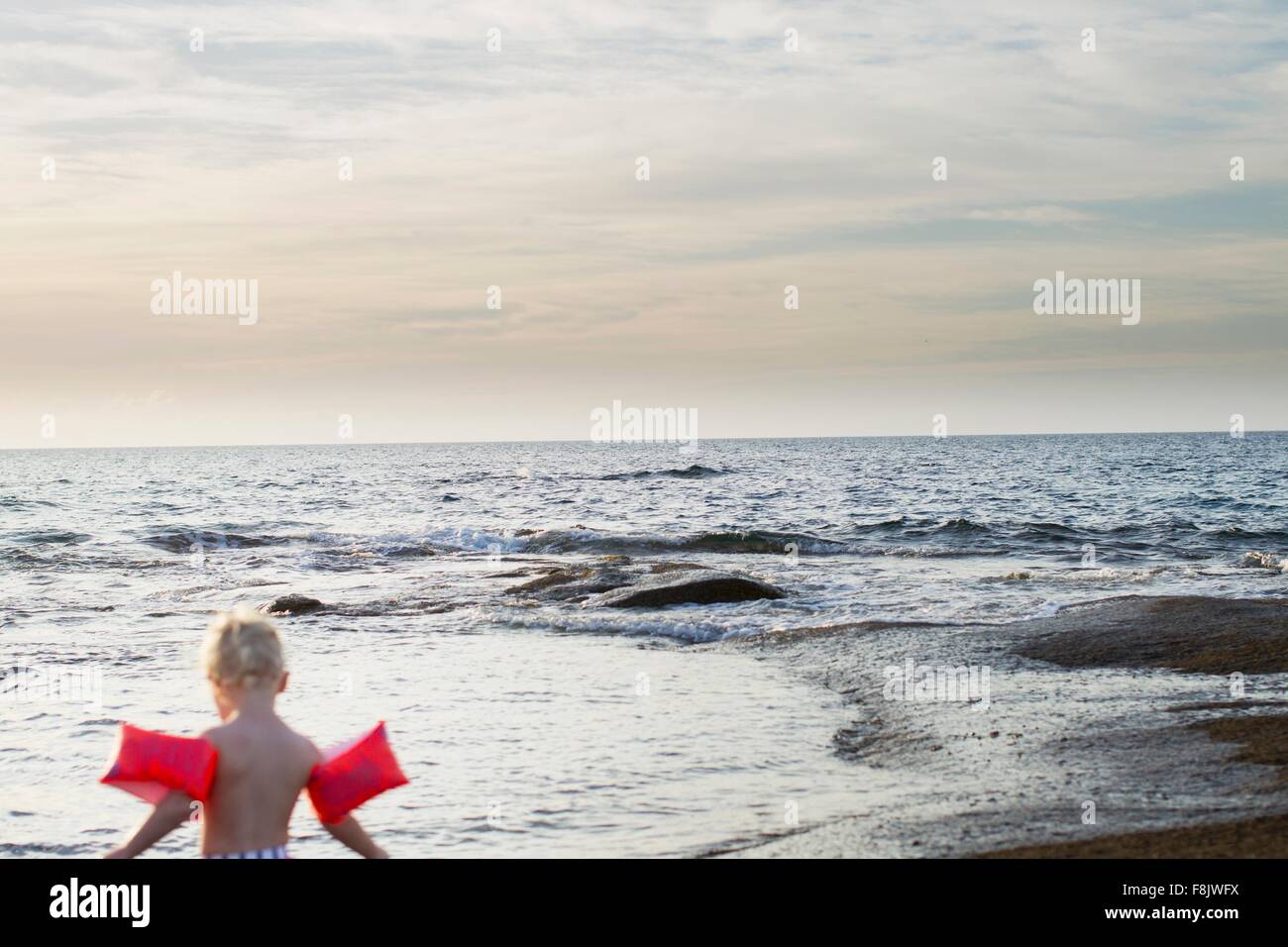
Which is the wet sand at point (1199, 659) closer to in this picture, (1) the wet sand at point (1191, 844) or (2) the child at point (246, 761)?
(1) the wet sand at point (1191, 844)

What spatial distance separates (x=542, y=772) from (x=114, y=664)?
312 inches

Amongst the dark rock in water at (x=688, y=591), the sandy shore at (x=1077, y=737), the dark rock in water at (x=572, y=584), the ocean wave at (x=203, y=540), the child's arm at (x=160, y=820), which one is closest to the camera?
the child's arm at (x=160, y=820)

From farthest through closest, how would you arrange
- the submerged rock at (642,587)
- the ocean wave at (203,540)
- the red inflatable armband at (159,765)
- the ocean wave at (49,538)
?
the ocean wave at (49,538) → the ocean wave at (203,540) → the submerged rock at (642,587) → the red inflatable armband at (159,765)

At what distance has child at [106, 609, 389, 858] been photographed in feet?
14.9

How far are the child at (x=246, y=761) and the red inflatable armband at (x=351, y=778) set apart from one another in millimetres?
83

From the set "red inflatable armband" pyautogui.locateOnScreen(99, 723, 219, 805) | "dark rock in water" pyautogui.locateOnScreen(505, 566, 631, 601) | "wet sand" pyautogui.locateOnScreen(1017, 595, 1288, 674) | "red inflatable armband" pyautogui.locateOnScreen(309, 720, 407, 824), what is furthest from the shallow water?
"red inflatable armband" pyautogui.locateOnScreen(99, 723, 219, 805)

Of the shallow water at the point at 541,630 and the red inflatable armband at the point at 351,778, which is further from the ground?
the red inflatable armband at the point at 351,778

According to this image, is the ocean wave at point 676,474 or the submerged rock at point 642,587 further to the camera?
the ocean wave at point 676,474

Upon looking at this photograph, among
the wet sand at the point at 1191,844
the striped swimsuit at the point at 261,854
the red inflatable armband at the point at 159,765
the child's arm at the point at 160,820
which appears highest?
the red inflatable armband at the point at 159,765

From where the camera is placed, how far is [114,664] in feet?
49.4

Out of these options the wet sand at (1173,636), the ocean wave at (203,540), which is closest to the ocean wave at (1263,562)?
the wet sand at (1173,636)

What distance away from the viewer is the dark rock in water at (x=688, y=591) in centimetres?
2058
